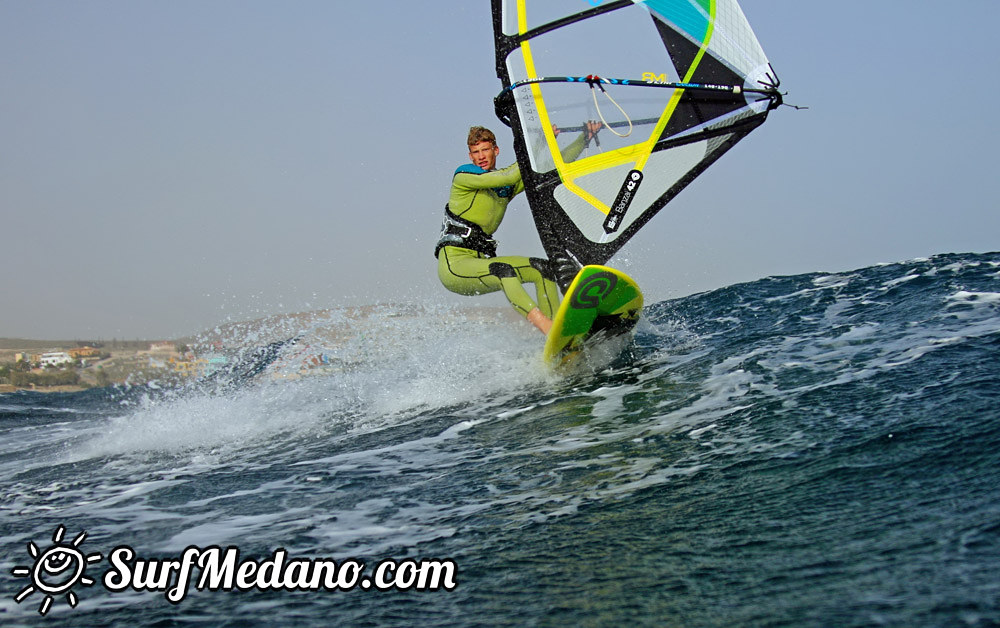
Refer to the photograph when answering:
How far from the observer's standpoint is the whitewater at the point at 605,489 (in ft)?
6.10

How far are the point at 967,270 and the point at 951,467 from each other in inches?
234

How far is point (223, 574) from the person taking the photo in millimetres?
2344

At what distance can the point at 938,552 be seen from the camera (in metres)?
1.83

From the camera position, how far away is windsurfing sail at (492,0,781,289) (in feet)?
18.6

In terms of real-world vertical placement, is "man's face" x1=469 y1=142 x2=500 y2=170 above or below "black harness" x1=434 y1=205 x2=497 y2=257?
above

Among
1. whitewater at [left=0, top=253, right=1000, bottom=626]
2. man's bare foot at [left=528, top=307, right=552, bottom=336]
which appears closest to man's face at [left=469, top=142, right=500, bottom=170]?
man's bare foot at [left=528, top=307, right=552, bottom=336]

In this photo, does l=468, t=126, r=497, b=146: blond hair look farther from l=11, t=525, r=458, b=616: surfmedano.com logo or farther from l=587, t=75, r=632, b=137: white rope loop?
l=11, t=525, r=458, b=616: surfmedano.com logo

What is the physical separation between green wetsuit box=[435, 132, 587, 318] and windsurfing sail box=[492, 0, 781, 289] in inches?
6.2

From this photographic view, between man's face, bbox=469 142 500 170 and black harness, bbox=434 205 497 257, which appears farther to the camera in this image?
black harness, bbox=434 205 497 257

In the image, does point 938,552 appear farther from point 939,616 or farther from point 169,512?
point 169,512

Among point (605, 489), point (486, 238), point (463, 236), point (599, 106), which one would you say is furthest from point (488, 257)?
point (605, 489)

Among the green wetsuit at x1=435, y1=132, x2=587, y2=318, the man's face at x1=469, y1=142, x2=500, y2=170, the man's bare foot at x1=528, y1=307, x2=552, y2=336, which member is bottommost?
the man's bare foot at x1=528, y1=307, x2=552, y2=336

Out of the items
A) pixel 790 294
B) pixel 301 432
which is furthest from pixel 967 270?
pixel 301 432

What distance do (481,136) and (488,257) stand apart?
3.39 ft
